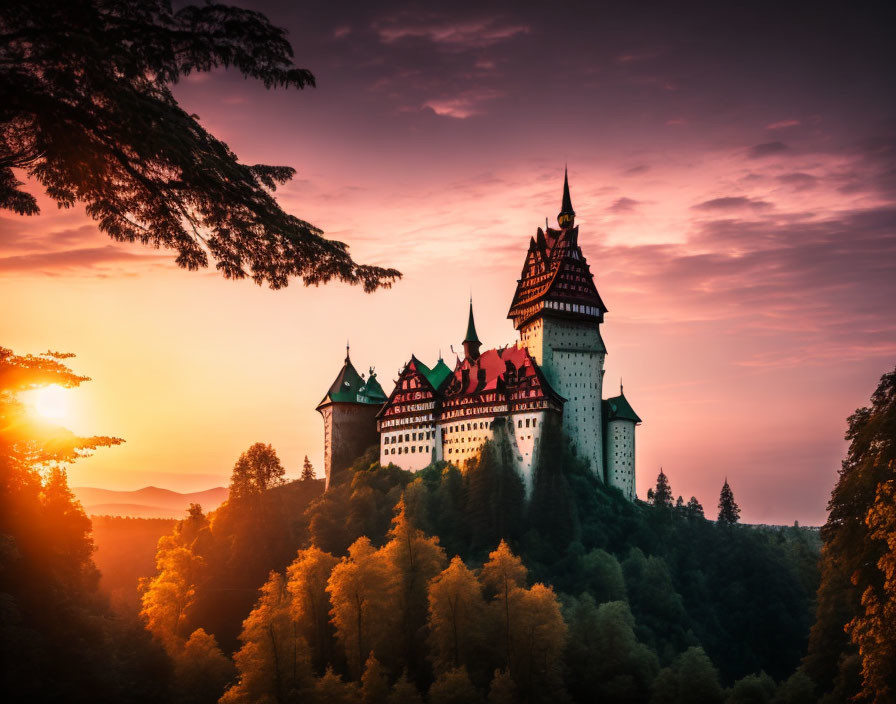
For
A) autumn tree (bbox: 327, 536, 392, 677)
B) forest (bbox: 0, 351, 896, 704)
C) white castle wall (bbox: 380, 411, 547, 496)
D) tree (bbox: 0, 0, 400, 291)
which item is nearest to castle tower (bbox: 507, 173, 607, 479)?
forest (bbox: 0, 351, 896, 704)

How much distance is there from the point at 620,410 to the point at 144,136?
76.2 m

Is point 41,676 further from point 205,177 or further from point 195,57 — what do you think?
point 195,57

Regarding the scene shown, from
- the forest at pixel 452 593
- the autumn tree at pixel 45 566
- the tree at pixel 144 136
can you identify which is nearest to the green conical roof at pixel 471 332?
the forest at pixel 452 593

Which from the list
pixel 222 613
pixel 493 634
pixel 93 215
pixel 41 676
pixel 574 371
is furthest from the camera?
pixel 574 371

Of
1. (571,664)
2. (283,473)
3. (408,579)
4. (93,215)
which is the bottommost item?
(571,664)

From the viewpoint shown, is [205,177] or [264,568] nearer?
[205,177]

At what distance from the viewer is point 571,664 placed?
5044cm

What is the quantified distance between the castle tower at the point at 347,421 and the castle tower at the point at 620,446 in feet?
83.9

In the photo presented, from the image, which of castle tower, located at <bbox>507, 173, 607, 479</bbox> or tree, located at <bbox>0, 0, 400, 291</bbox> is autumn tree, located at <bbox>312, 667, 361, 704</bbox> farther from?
castle tower, located at <bbox>507, 173, 607, 479</bbox>

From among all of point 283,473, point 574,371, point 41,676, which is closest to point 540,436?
point 574,371

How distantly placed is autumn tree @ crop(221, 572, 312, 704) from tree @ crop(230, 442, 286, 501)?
3062 centimetres

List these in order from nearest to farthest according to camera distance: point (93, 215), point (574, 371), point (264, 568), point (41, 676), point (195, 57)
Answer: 1. point (195, 57)
2. point (93, 215)
3. point (41, 676)
4. point (264, 568)
5. point (574, 371)

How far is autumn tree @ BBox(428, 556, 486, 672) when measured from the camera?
46.8 meters

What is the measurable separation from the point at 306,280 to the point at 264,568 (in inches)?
2356
